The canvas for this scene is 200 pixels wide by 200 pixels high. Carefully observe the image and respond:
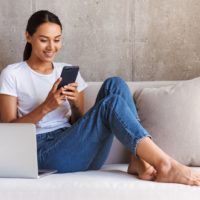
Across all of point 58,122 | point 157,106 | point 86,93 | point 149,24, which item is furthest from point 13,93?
point 149,24

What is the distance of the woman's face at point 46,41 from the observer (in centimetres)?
248

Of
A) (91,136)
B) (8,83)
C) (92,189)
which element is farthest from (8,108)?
(92,189)

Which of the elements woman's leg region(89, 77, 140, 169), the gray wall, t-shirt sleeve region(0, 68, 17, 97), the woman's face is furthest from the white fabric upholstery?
the gray wall

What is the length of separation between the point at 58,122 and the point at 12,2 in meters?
0.89

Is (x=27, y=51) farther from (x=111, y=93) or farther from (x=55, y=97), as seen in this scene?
(x=111, y=93)

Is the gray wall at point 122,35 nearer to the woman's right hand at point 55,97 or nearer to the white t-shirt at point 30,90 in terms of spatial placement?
the white t-shirt at point 30,90

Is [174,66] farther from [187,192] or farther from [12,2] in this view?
[187,192]

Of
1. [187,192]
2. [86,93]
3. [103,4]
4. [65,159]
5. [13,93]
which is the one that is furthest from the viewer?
[103,4]

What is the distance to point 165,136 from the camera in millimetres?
2486

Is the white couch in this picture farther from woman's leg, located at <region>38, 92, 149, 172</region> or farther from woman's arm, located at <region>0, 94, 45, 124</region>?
woman's arm, located at <region>0, 94, 45, 124</region>

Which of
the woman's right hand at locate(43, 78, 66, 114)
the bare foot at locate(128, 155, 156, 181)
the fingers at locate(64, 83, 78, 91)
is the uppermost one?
the fingers at locate(64, 83, 78, 91)

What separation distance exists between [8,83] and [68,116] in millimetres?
341

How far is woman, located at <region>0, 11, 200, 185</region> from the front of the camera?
2.02m

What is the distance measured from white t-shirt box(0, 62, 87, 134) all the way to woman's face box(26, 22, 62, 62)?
0.09 m
